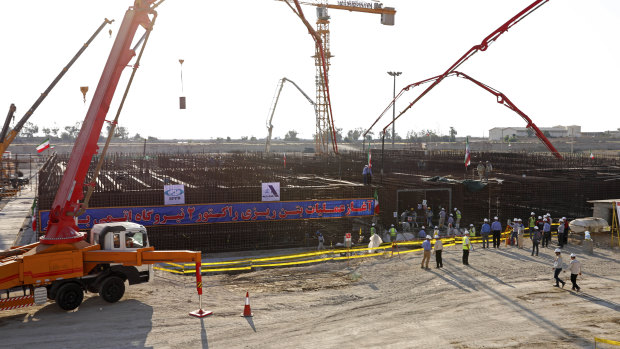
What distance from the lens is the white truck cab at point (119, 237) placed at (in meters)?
14.6

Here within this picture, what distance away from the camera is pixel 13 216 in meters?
32.5

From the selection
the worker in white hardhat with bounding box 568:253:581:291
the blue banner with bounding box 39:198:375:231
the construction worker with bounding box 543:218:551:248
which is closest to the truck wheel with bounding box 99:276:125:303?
the blue banner with bounding box 39:198:375:231

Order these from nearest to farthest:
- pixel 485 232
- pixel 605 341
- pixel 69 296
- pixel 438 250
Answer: pixel 605 341 < pixel 69 296 < pixel 438 250 < pixel 485 232

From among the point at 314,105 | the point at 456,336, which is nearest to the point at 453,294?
the point at 456,336

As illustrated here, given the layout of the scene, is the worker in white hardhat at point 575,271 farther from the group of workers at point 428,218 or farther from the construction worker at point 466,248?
the group of workers at point 428,218

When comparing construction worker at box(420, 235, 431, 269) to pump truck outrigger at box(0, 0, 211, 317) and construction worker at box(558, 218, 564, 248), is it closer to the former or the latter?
construction worker at box(558, 218, 564, 248)

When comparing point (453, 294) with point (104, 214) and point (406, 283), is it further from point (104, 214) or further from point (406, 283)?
point (104, 214)

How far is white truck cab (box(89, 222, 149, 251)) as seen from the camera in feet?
48.1

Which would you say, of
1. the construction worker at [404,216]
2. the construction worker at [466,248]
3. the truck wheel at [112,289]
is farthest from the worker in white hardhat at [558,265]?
the truck wheel at [112,289]

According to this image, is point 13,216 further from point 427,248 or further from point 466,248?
point 466,248

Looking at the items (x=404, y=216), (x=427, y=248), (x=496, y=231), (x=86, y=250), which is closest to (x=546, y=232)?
(x=496, y=231)

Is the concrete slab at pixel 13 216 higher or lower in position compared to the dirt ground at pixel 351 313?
higher

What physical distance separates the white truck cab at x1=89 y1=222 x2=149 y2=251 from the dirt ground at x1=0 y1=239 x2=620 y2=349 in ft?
5.63

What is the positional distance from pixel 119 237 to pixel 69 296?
6.92ft
